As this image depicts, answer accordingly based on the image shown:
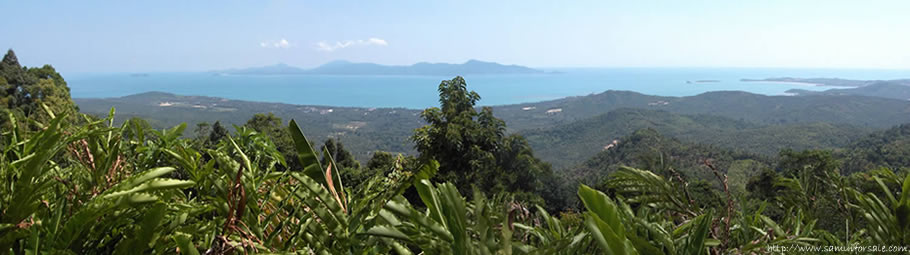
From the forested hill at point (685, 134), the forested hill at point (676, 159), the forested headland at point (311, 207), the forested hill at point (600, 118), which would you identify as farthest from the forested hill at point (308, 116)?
the forested headland at point (311, 207)

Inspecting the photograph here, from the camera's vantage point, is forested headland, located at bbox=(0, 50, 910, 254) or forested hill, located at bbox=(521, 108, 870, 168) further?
forested hill, located at bbox=(521, 108, 870, 168)

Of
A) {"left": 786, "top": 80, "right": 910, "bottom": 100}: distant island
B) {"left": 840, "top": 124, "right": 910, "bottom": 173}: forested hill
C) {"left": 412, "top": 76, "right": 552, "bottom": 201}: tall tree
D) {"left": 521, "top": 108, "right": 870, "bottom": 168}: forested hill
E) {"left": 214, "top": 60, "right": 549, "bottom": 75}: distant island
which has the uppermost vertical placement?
{"left": 214, "top": 60, "right": 549, "bottom": 75}: distant island

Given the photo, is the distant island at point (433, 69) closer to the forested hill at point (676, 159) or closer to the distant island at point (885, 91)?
the distant island at point (885, 91)

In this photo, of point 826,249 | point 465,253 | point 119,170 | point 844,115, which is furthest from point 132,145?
point 844,115

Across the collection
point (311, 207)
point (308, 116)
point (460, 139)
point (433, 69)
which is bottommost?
point (308, 116)

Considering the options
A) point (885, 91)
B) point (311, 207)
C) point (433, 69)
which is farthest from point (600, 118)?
point (433, 69)

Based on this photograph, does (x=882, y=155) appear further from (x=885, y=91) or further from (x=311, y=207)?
(x=885, y=91)

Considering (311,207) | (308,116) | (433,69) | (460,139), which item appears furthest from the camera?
(433,69)

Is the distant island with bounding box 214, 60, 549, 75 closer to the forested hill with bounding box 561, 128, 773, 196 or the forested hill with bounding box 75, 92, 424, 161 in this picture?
the forested hill with bounding box 75, 92, 424, 161

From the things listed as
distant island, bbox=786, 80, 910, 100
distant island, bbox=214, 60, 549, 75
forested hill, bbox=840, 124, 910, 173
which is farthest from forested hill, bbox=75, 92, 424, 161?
distant island, bbox=786, 80, 910, 100

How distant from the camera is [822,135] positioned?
45906 mm

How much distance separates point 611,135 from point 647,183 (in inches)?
2308

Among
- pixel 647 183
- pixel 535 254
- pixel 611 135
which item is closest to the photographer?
pixel 535 254

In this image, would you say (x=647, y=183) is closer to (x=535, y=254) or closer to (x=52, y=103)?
(x=535, y=254)
